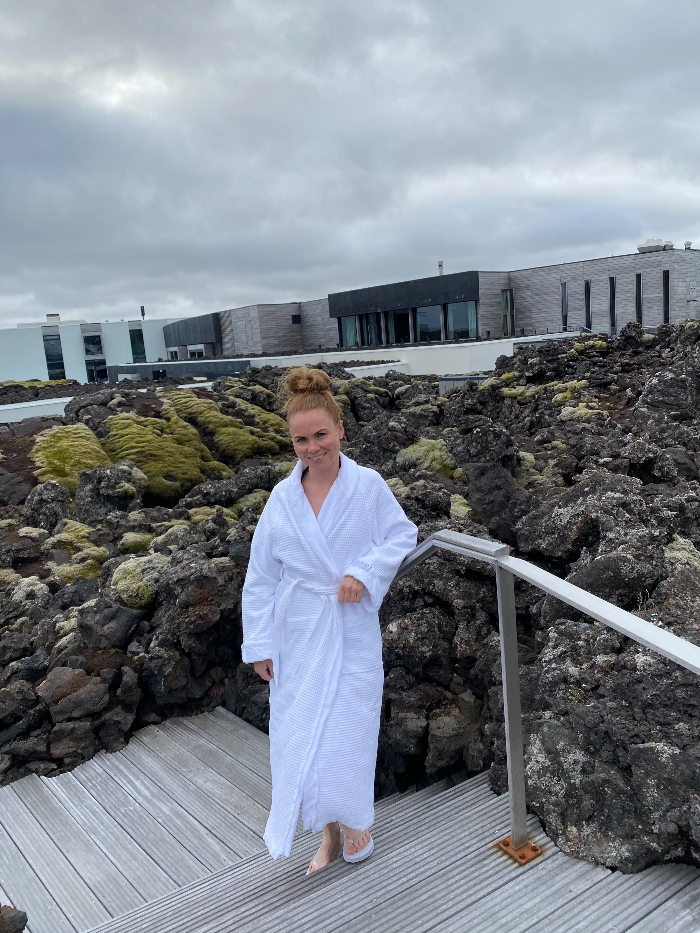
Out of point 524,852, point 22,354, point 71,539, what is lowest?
point 71,539

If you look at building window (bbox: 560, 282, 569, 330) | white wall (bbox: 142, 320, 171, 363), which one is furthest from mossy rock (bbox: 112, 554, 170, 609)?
white wall (bbox: 142, 320, 171, 363)

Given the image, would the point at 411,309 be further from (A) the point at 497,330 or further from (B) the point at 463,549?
(B) the point at 463,549

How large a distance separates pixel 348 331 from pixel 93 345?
2697 centimetres

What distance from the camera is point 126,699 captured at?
4.64 m

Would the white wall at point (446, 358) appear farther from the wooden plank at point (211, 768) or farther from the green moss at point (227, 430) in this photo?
the wooden plank at point (211, 768)

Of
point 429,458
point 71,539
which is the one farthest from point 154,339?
point 429,458

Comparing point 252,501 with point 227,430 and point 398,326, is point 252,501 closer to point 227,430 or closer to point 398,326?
point 227,430

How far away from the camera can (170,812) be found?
363 cm

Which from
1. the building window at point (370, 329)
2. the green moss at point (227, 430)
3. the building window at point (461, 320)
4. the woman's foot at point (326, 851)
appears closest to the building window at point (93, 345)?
the building window at point (370, 329)

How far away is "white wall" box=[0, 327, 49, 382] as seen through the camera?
52.7m

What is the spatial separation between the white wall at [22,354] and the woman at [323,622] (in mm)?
55850

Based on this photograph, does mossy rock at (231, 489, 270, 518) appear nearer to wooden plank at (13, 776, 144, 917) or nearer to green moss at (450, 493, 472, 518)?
green moss at (450, 493, 472, 518)

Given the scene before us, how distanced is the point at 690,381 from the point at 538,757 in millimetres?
7632

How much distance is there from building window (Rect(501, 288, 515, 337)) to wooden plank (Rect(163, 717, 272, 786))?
38295mm
